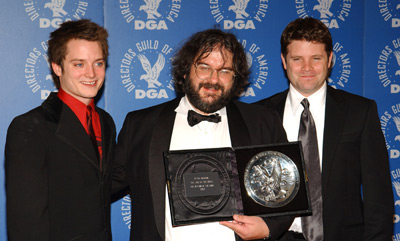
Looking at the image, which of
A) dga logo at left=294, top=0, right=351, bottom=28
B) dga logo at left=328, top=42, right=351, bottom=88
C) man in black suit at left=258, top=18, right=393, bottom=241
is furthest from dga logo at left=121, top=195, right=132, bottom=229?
dga logo at left=294, top=0, right=351, bottom=28

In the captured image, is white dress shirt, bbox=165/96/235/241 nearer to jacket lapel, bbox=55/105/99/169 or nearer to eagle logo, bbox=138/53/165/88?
jacket lapel, bbox=55/105/99/169

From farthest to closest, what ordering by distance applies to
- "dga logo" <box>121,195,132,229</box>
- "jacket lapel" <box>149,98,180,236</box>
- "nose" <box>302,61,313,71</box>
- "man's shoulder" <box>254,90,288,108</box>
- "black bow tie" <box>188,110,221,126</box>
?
"dga logo" <box>121,195,132,229</box>
"man's shoulder" <box>254,90,288,108</box>
"nose" <box>302,61,313,71</box>
"black bow tie" <box>188,110,221,126</box>
"jacket lapel" <box>149,98,180,236</box>

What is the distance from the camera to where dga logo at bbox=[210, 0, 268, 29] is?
13.9 feet

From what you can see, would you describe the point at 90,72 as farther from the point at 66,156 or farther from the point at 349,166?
the point at 349,166

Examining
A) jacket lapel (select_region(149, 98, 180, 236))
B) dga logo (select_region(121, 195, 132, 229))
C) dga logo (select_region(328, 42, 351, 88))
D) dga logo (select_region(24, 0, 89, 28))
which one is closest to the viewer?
jacket lapel (select_region(149, 98, 180, 236))

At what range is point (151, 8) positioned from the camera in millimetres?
4137

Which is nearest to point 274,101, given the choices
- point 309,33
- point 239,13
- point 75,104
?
point 309,33

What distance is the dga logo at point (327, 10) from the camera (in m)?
4.39

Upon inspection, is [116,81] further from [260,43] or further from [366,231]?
[366,231]

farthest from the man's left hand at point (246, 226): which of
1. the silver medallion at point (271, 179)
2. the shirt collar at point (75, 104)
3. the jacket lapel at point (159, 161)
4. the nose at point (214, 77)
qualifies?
the shirt collar at point (75, 104)

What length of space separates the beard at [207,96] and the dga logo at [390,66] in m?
2.38

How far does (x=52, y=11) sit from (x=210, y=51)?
6.21ft

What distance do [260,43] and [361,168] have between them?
1.83 m

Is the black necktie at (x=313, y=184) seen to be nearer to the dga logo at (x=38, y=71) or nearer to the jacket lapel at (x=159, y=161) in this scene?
the jacket lapel at (x=159, y=161)
